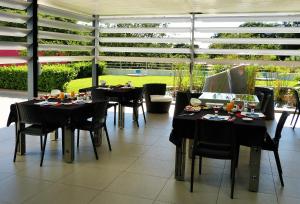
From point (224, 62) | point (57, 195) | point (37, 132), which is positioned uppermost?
point (224, 62)

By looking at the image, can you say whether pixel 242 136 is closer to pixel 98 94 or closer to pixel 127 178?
pixel 127 178

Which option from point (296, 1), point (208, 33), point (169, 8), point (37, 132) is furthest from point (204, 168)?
point (208, 33)

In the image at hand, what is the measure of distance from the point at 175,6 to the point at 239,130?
5.30 m

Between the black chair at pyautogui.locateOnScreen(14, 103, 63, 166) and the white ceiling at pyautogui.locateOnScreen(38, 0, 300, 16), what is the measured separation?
165 inches

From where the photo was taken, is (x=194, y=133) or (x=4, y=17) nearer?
(x=194, y=133)

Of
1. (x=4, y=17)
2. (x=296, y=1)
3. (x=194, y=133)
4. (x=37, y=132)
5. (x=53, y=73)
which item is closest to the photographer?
→ (x=194, y=133)

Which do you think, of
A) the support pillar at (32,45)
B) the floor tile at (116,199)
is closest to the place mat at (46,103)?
the floor tile at (116,199)

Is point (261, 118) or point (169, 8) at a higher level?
point (169, 8)

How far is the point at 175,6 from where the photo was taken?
27.6ft

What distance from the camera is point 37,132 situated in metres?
4.61

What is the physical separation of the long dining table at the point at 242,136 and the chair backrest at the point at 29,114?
6.23 feet

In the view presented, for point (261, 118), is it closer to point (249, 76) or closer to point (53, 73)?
point (249, 76)

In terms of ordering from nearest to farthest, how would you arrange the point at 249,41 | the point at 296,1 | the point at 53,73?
the point at 296,1
the point at 249,41
the point at 53,73

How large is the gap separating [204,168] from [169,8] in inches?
210
